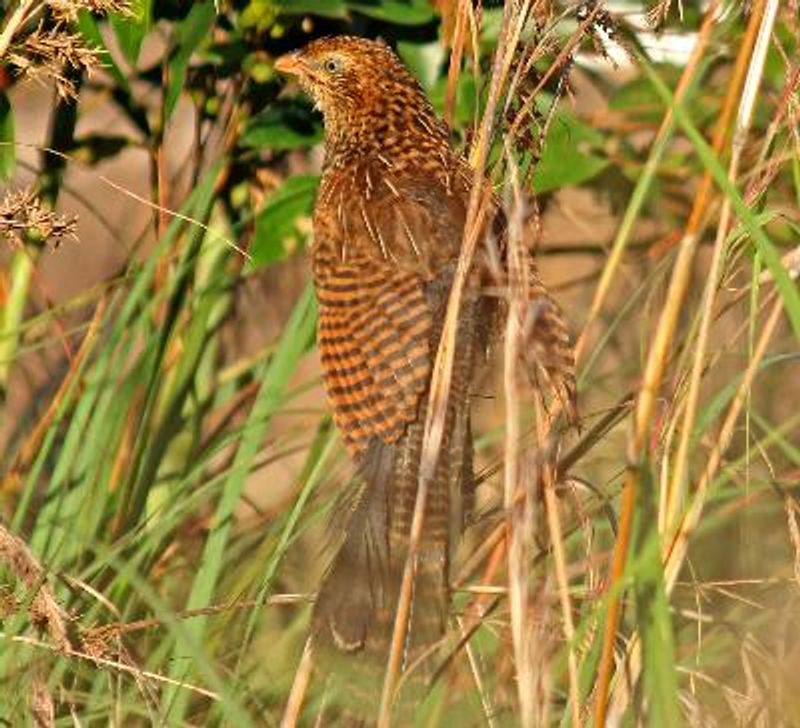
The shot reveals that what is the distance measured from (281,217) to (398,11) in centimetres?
43

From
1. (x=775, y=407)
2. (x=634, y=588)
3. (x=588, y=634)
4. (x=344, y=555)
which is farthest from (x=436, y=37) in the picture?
(x=634, y=588)

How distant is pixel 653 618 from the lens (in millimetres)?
1772

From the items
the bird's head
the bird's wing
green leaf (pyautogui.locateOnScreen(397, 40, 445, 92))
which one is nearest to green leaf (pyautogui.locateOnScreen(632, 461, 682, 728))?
the bird's wing

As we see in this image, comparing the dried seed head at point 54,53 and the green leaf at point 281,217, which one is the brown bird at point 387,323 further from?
the dried seed head at point 54,53

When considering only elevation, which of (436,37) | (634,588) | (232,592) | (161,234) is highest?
(436,37)

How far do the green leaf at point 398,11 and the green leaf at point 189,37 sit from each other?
33 centimetres

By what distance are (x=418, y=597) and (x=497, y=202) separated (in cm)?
54

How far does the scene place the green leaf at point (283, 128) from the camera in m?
3.33

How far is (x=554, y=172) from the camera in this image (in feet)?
10.8

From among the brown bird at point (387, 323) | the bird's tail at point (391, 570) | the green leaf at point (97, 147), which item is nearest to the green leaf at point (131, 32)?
the brown bird at point (387, 323)

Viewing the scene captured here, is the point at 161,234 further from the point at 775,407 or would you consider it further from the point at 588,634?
the point at 775,407

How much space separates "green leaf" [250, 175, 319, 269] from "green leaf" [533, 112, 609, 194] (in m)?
0.44

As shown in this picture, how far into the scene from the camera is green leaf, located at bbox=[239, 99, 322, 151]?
333 cm

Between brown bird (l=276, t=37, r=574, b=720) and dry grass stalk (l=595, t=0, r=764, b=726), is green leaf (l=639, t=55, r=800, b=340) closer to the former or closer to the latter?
dry grass stalk (l=595, t=0, r=764, b=726)
